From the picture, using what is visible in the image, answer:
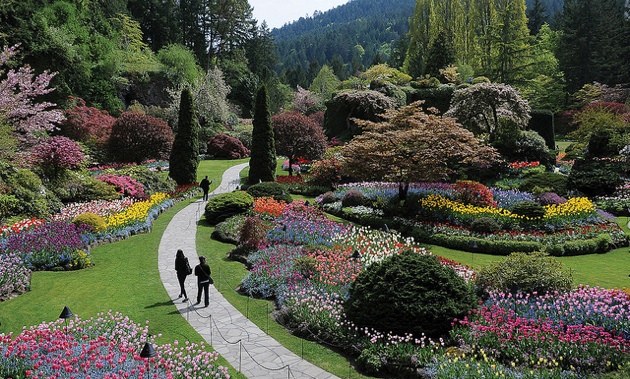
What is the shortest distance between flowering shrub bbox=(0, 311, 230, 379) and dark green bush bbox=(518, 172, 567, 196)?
61.7 feet

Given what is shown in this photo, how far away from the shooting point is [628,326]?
8102 millimetres

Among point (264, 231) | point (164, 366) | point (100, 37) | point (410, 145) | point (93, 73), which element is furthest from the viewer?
point (100, 37)

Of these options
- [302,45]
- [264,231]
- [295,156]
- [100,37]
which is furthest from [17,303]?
[302,45]

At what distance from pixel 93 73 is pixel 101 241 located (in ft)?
105

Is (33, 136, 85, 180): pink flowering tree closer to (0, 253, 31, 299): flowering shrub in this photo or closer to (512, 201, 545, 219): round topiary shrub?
(0, 253, 31, 299): flowering shrub

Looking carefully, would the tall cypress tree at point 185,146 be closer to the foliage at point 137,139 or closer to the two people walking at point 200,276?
the foliage at point 137,139

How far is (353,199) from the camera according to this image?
20.8m

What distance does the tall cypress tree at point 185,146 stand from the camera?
25.6 metres

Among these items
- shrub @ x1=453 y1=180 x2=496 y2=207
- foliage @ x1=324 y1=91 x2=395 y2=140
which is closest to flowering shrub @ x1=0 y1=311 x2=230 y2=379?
shrub @ x1=453 y1=180 x2=496 y2=207

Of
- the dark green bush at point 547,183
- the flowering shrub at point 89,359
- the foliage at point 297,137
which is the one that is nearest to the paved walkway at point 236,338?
the flowering shrub at point 89,359

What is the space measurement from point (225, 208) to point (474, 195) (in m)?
10.6

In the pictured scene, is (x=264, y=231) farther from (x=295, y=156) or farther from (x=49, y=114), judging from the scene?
(x=295, y=156)

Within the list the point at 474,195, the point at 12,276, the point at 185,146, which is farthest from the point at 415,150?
the point at 12,276

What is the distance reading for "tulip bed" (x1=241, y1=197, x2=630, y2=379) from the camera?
7457 mm
